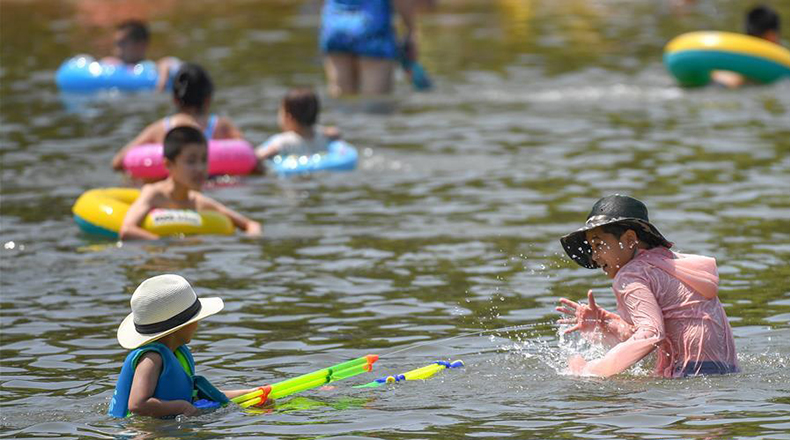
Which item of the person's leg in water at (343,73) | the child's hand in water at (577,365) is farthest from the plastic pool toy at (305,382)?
the person's leg in water at (343,73)

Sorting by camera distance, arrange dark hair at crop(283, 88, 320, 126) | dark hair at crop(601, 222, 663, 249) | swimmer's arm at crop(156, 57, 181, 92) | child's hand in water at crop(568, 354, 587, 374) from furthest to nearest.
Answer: swimmer's arm at crop(156, 57, 181, 92)
dark hair at crop(283, 88, 320, 126)
child's hand in water at crop(568, 354, 587, 374)
dark hair at crop(601, 222, 663, 249)

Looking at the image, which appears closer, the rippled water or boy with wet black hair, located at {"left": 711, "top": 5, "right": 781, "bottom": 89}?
the rippled water

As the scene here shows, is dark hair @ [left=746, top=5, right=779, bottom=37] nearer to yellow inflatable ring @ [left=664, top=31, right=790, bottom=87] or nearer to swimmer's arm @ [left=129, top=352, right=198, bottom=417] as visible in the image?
yellow inflatable ring @ [left=664, top=31, right=790, bottom=87]

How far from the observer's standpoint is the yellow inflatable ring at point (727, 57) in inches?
680

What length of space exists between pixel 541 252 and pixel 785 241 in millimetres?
1704

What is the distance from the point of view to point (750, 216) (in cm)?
1095

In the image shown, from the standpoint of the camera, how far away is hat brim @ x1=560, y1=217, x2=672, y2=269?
6.40 meters

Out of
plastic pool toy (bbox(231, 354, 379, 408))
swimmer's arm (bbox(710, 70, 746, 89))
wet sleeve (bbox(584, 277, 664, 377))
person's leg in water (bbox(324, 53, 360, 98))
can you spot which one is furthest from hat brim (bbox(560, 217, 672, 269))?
swimmer's arm (bbox(710, 70, 746, 89))

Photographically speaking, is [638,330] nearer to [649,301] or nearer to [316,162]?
[649,301]

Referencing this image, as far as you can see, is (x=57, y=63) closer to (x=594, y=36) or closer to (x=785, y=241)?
(x=594, y=36)

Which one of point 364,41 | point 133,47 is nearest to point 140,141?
point 364,41

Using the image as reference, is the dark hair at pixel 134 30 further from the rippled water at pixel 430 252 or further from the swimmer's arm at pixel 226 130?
the swimmer's arm at pixel 226 130

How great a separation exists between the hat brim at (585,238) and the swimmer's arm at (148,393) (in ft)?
6.19

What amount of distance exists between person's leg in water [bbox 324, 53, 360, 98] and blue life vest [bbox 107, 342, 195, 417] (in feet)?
35.3
